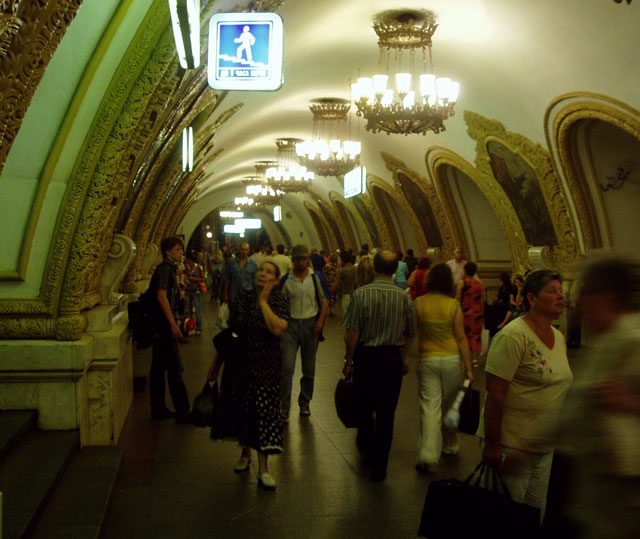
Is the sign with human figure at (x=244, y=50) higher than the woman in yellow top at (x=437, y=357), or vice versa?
the sign with human figure at (x=244, y=50)

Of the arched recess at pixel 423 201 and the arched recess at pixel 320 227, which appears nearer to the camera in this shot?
the arched recess at pixel 423 201

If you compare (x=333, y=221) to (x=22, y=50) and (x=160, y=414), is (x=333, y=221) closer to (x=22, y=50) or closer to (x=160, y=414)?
(x=160, y=414)

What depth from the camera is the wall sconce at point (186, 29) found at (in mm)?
4320

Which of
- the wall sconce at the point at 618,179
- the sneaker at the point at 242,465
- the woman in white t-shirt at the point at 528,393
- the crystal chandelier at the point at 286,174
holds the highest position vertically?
the crystal chandelier at the point at 286,174

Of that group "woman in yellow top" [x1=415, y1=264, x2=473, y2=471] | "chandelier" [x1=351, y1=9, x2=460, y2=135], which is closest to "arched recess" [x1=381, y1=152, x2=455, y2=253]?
"chandelier" [x1=351, y1=9, x2=460, y2=135]

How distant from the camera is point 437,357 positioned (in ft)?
18.6

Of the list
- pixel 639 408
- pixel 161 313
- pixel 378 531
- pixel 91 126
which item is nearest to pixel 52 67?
pixel 91 126

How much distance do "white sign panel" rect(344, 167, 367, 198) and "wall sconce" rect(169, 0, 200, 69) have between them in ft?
46.9

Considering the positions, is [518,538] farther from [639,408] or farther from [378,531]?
[378,531]

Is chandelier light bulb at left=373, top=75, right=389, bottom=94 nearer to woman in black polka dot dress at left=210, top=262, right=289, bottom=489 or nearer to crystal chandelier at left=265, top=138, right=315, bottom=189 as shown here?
woman in black polka dot dress at left=210, top=262, right=289, bottom=489

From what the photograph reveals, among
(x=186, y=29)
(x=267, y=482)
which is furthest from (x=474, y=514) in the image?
(x=186, y=29)

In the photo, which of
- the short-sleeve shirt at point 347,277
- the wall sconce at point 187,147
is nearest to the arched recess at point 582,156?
the short-sleeve shirt at point 347,277

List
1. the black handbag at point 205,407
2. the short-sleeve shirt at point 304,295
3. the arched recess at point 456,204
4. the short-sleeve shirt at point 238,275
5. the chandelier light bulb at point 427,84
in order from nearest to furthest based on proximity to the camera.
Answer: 1. the black handbag at point 205,407
2. the short-sleeve shirt at point 304,295
3. the chandelier light bulb at point 427,84
4. the short-sleeve shirt at point 238,275
5. the arched recess at point 456,204

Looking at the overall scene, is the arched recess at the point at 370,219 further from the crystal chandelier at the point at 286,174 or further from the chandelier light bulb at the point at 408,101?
the chandelier light bulb at the point at 408,101
